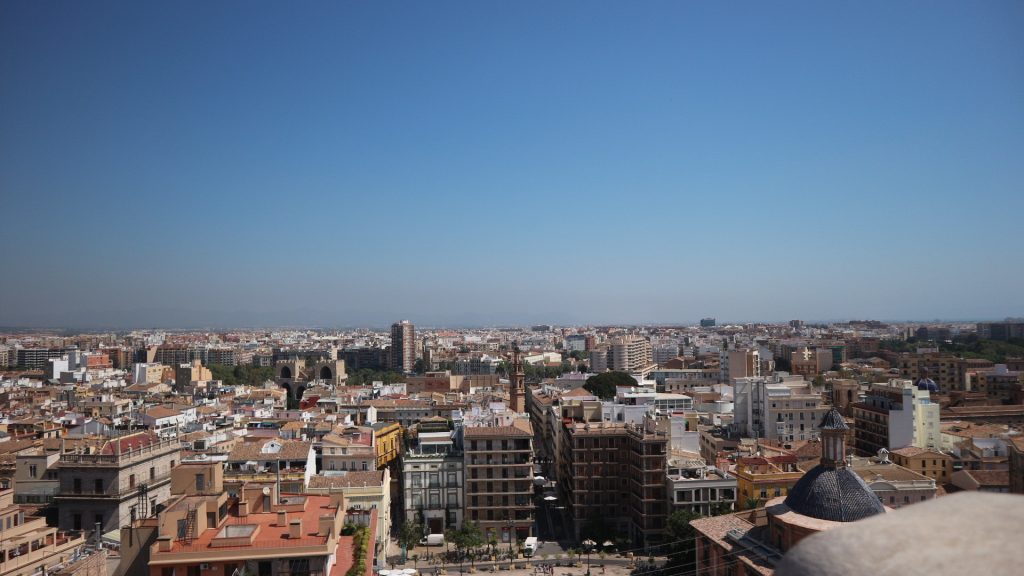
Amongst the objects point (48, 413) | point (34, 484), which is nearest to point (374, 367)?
point (48, 413)

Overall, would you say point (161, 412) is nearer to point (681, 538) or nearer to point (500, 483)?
point (500, 483)

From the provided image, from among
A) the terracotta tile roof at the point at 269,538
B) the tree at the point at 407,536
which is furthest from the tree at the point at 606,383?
the terracotta tile roof at the point at 269,538

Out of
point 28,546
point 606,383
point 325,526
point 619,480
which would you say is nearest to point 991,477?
point 619,480

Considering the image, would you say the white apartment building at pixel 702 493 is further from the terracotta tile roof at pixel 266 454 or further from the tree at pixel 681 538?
the terracotta tile roof at pixel 266 454

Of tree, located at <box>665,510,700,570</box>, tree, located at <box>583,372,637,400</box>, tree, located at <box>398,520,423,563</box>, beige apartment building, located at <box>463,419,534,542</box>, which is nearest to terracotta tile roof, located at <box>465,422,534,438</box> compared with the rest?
beige apartment building, located at <box>463,419,534,542</box>

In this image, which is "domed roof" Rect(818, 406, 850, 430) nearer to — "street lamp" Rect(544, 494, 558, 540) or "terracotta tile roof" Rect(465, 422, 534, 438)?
"terracotta tile roof" Rect(465, 422, 534, 438)

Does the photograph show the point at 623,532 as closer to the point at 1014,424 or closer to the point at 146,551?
the point at 146,551

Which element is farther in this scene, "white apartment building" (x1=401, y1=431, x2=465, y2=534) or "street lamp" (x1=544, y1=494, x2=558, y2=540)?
"street lamp" (x1=544, y1=494, x2=558, y2=540)
